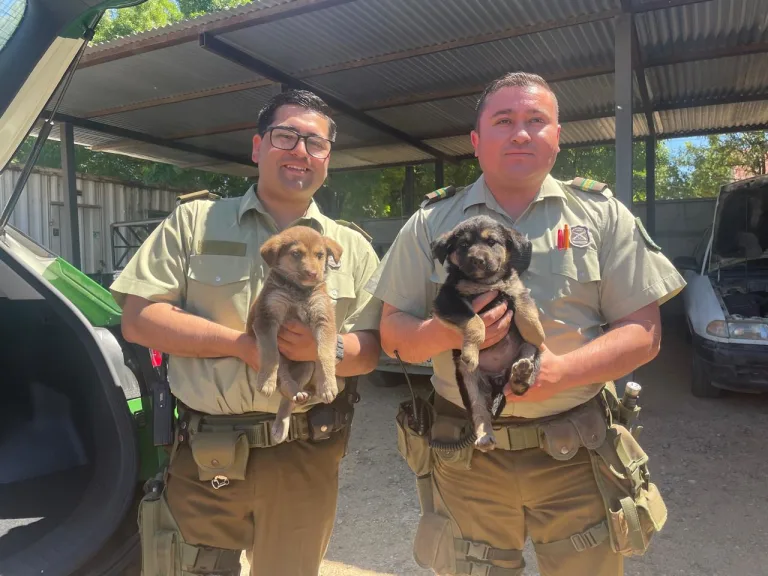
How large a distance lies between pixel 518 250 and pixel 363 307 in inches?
30.1

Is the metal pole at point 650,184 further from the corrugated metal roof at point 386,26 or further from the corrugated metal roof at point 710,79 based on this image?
the corrugated metal roof at point 386,26

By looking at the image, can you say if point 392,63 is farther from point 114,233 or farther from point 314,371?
point 114,233

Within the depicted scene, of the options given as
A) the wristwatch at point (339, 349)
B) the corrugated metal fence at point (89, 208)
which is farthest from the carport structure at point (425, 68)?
the wristwatch at point (339, 349)

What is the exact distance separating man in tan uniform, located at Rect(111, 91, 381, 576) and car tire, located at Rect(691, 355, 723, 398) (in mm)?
5899

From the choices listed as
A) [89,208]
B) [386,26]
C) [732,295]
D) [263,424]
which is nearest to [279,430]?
[263,424]

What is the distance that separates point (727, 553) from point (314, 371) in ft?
10.8

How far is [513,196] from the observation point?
2.50 metres

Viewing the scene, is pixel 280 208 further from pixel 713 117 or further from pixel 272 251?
pixel 713 117

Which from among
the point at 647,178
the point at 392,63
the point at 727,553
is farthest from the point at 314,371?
the point at 647,178

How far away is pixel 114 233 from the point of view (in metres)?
14.9

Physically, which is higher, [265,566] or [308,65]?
[308,65]

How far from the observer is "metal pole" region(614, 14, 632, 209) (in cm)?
637

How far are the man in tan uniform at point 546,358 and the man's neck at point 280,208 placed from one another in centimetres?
54

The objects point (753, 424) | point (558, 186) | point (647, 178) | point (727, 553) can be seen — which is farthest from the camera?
point (647, 178)
